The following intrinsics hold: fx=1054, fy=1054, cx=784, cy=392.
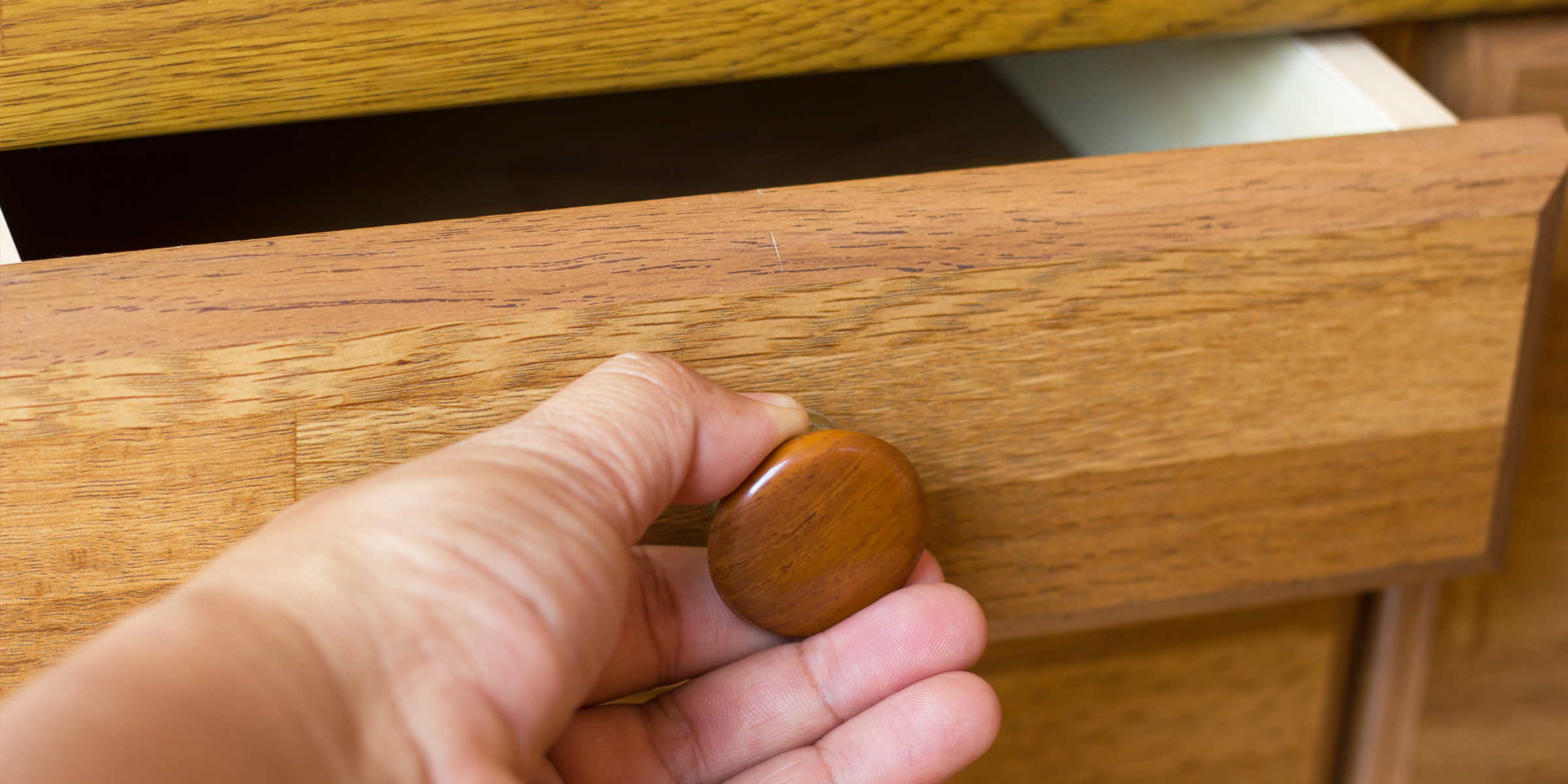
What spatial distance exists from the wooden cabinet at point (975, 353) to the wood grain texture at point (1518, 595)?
7 centimetres

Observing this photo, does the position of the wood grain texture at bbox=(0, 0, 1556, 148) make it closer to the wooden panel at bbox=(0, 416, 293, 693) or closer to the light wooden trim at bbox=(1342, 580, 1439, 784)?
the wooden panel at bbox=(0, 416, 293, 693)

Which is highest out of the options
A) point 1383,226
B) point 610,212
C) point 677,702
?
point 1383,226

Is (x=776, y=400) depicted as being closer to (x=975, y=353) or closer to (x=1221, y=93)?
(x=975, y=353)

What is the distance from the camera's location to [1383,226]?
30cm

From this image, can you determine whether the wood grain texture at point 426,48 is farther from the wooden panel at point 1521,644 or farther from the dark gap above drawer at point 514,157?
the wooden panel at point 1521,644

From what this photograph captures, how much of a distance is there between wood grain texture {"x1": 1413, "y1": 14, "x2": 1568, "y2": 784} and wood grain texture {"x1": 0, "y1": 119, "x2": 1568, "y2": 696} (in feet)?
0.22

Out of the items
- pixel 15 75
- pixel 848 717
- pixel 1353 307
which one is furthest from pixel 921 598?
pixel 15 75

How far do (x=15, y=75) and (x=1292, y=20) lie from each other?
0.38 m

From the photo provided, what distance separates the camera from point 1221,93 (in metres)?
0.41

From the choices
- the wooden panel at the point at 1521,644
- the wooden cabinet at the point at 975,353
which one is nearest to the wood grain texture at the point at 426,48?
the wooden cabinet at the point at 975,353

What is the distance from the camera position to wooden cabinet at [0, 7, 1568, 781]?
0.83ft

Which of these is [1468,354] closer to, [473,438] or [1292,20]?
[1292,20]

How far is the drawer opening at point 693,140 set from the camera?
362mm

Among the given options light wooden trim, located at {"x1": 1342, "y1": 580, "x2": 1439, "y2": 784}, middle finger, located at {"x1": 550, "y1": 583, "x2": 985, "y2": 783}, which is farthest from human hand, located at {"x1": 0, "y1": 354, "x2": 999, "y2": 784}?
light wooden trim, located at {"x1": 1342, "y1": 580, "x2": 1439, "y2": 784}
